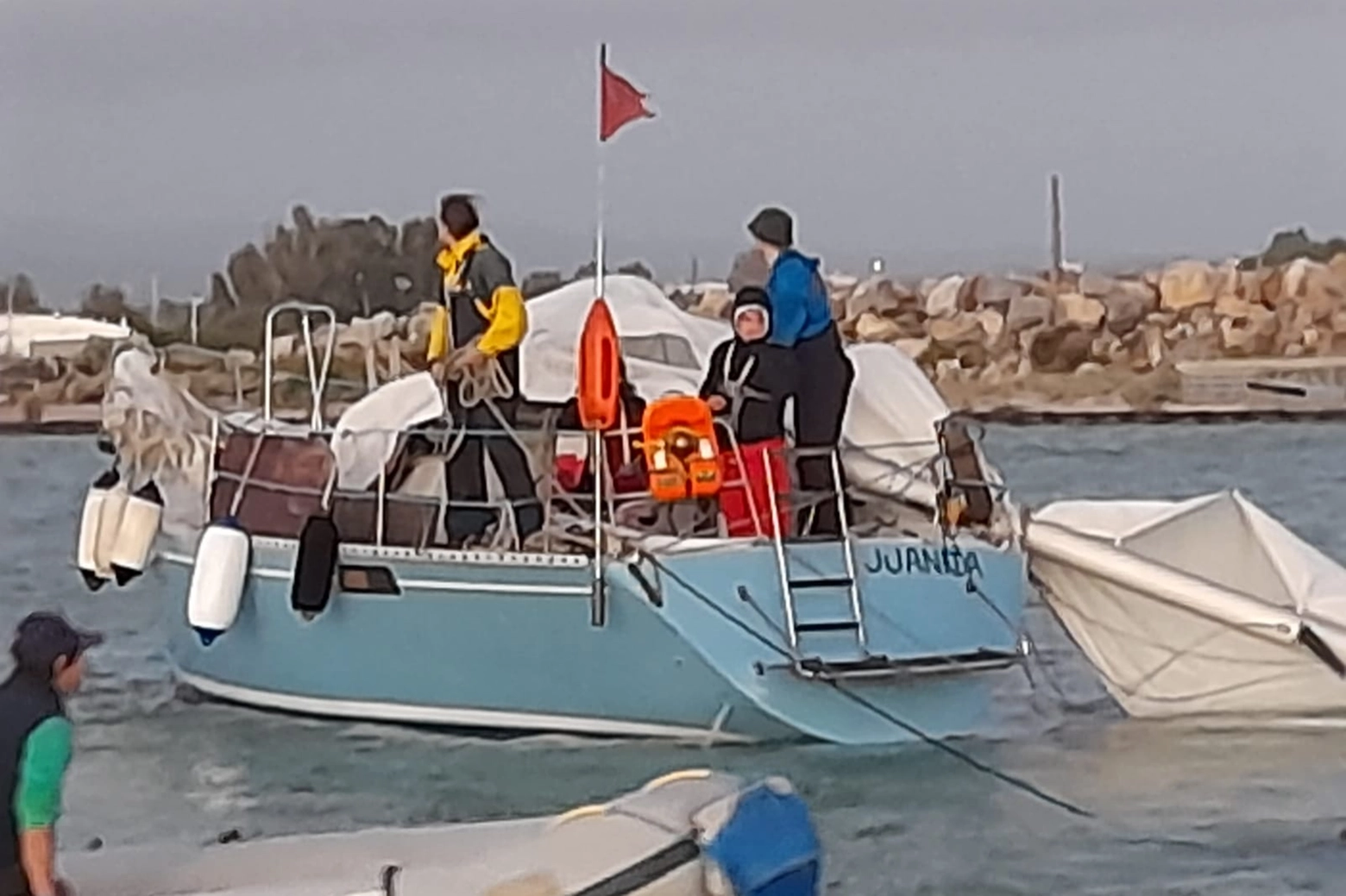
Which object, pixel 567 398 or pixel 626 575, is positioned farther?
pixel 567 398

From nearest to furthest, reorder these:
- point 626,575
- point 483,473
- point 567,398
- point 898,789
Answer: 1. point 626,575
2. point 898,789
3. point 483,473
4. point 567,398

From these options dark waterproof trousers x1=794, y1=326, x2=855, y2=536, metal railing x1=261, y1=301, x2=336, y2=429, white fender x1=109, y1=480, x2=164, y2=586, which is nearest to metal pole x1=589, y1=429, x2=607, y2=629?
dark waterproof trousers x1=794, y1=326, x2=855, y2=536

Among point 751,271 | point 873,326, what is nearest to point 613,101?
point 751,271

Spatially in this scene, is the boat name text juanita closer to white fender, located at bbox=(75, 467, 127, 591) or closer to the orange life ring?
the orange life ring

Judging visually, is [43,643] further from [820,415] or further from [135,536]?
[135,536]

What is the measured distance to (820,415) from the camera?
1482 centimetres

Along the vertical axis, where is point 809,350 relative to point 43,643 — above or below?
above

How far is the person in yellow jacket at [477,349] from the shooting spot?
14.9m

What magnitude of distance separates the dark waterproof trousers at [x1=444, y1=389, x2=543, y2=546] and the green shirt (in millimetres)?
6745

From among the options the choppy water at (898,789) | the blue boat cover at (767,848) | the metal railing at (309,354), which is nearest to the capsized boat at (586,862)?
the blue boat cover at (767,848)

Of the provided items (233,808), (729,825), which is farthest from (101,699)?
(729,825)

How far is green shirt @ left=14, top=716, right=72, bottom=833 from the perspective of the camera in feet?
27.3

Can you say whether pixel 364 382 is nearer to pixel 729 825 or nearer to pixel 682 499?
pixel 682 499

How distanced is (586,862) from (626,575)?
5687 millimetres
